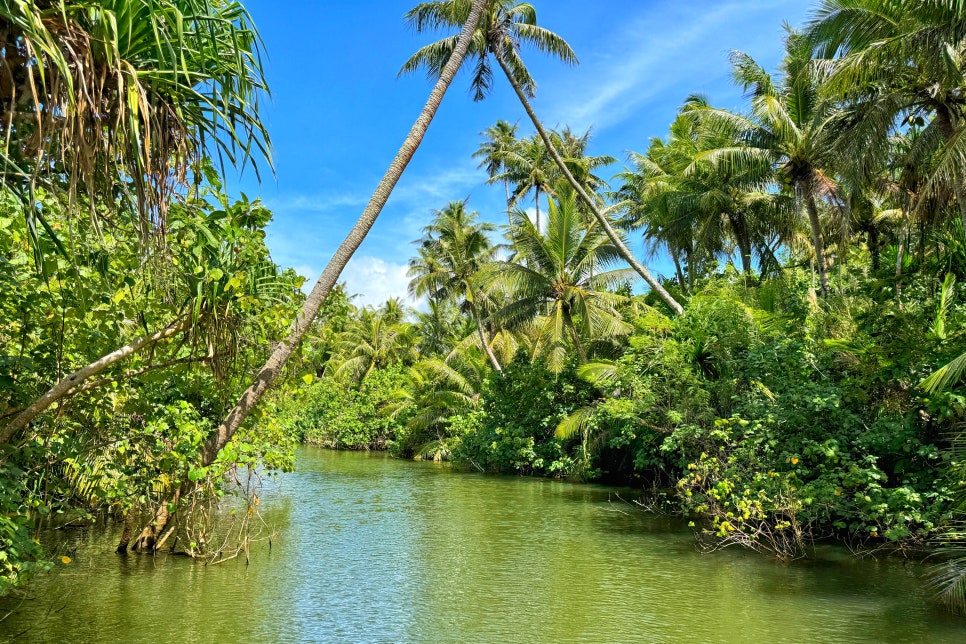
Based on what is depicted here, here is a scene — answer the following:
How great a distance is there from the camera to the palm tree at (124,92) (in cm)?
332

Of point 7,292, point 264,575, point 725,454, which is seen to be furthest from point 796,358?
point 7,292

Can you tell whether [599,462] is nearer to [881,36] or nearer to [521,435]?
[521,435]

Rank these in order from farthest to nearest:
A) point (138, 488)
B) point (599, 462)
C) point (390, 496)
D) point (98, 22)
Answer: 1. point (599, 462)
2. point (390, 496)
3. point (138, 488)
4. point (98, 22)

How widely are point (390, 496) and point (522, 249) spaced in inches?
344

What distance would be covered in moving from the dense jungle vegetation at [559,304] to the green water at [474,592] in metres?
0.70

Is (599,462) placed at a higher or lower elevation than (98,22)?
lower

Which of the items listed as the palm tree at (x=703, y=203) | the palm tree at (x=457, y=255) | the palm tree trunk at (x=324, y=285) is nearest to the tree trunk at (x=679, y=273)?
the palm tree at (x=703, y=203)

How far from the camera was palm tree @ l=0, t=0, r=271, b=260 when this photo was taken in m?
3.32

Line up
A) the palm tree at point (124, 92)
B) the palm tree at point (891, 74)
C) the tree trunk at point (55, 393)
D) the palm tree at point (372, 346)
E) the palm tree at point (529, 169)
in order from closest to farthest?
the palm tree at point (124, 92) < the tree trunk at point (55, 393) < the palm tree at point (891, 74) < the palm tree at point (529, 169) < the palm tree at point (372, 346)

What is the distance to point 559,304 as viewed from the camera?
2131 cm

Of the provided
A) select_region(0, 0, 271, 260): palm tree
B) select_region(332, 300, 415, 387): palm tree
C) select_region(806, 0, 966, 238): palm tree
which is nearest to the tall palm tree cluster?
select_region(806, 0, 966, 238): palm tree

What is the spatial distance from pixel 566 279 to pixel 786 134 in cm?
738

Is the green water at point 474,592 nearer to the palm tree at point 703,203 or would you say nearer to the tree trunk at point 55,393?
the tree trunk at point 55,393

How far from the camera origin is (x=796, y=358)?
38.8 ft
